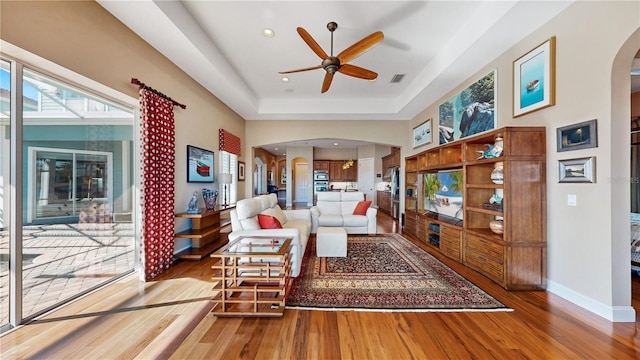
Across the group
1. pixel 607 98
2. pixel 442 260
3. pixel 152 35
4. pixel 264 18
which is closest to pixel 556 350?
pixel 442 260

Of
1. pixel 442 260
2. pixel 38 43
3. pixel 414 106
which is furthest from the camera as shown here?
pixel 414 106

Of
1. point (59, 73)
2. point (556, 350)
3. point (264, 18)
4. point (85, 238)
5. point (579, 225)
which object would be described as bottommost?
point (556, 350)

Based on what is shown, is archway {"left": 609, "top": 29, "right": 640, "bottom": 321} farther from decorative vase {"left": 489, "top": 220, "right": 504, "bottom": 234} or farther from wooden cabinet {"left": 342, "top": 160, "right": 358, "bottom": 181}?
wooden cabinet {"left": 342, "top": 160, "right": 358, "bottom": 181}

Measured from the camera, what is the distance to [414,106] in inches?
201

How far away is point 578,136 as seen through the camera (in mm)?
2162

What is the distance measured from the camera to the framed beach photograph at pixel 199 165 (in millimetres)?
3718

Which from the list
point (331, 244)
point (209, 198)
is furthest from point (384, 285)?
point (209, 198)

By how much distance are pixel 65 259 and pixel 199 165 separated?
200 cm

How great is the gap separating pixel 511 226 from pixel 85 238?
4.74 metres

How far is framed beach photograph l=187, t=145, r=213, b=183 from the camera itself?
12.2ft

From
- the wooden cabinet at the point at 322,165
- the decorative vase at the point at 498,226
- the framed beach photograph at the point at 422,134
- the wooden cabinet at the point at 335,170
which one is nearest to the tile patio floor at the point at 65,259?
the decorative vase at the point at 498,226

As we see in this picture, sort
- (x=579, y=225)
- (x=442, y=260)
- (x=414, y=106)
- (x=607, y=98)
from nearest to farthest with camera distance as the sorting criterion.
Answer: (x=607, y=98) → (x=579, y=225) → (x=442, y=260) → (x=414, y=106)

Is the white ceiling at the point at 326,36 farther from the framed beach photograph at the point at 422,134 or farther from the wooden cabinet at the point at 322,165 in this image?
the wooden cabinet at the point at 322,165

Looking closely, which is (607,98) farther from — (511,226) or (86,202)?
(86,202)
